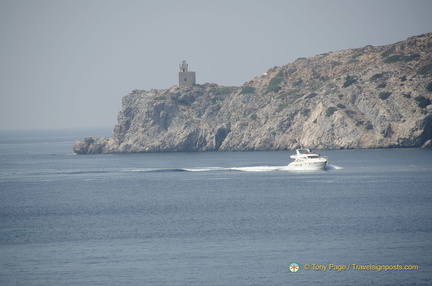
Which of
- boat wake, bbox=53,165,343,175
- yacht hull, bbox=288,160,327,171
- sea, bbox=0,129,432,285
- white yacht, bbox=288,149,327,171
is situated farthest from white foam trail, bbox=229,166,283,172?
yacht hull, bbox=288,160,327,171

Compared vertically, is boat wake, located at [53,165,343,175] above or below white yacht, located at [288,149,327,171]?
below

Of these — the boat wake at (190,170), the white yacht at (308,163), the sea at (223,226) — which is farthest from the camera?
the boat wake at (190,170)

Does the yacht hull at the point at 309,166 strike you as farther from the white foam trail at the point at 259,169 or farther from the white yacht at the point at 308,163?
the white foam trail at the point at 259,169

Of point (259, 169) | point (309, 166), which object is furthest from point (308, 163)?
point (259, 169)

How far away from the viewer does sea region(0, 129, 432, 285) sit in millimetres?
52562

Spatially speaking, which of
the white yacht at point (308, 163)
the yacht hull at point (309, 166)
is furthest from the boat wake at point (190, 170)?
the white yacht at point (308, 163)

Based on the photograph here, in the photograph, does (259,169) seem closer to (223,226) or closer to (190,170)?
(190,170)

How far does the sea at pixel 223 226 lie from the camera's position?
52.6 metres

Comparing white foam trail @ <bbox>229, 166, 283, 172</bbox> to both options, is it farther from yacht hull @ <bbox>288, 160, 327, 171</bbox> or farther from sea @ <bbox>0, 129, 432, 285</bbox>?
yacht hull @ <bbox>288, 160, 327, 171</bbox>

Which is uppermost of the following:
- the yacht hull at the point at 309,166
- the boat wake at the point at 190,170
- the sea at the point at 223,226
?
the yacht hull at the point at 309,166

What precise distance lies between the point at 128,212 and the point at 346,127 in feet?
344

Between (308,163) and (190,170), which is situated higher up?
(308,163)

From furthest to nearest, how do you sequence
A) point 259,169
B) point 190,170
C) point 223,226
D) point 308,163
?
point 190,170
point 259,169
point 308,163
point 223,226

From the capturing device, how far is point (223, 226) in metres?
72.6
